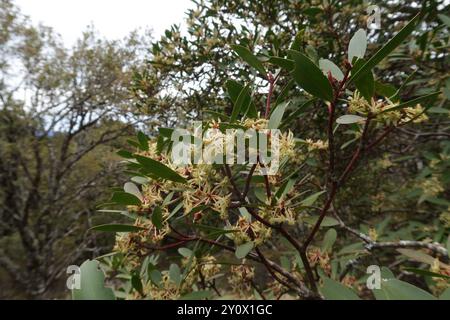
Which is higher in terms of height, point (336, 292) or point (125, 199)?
point (125, 199)

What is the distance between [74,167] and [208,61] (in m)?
8.83

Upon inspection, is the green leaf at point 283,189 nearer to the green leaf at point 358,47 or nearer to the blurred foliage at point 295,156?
the blurred foliage at point 295,156

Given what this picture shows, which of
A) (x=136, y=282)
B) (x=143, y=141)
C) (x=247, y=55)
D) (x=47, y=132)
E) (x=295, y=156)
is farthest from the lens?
(x=47, y=132)

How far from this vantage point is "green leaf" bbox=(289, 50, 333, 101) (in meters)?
0.72

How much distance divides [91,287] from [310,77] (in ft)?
2.10

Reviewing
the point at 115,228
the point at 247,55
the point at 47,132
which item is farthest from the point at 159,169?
the point at 47,132

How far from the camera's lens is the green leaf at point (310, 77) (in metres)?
0.72

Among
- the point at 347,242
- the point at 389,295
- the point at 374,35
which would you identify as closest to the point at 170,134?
the point at 389,295

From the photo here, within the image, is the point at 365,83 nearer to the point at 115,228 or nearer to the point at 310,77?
the point at 310,77

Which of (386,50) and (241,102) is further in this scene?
(241,102)

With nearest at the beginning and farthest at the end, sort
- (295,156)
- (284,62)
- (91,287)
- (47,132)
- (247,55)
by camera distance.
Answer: (91,287) → (284,62) → (247,55) → (295,156) → (47,132)

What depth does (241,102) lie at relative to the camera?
0.85 meters

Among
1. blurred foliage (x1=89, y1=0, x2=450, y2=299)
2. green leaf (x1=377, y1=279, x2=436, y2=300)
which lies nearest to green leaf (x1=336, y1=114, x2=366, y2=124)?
blurred foliage (x1=89, y1=0, x2=450, y2=299)

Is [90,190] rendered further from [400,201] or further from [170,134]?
[170,134]
